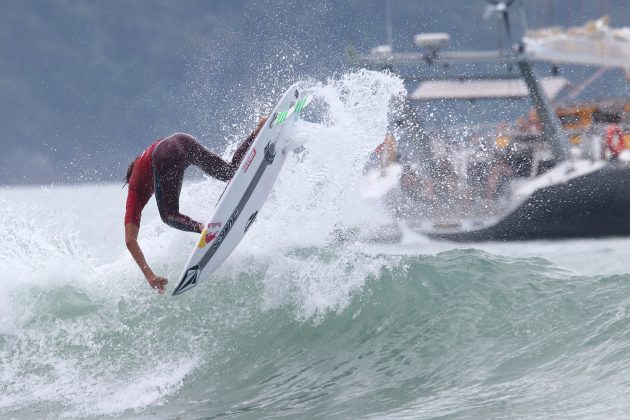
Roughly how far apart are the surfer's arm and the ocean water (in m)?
0.70

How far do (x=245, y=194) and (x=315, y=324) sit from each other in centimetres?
120

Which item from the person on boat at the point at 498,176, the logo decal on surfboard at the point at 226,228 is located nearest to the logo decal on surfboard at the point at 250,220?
the logo decal on surfboard at the point at 226,228

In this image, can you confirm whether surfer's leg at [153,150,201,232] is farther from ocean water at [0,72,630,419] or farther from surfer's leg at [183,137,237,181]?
ocean water at [0,72,630,419]

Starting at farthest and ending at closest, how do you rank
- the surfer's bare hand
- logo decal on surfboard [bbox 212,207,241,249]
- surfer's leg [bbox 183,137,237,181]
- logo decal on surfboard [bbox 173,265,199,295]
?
surfer's leg [bbox 183,137,237,181], logo decal on surfboard [bbox 212,207,241,249], logo decal on surfboard [bbox 173,265,199,295], the surfer's bare hand

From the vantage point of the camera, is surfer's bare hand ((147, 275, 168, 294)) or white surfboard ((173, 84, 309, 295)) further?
white surfboard ((173, 84, 309, 295))

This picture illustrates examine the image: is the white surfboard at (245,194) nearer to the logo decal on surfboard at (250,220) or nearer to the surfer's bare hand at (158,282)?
the logo decal on surfboard at (250,220)

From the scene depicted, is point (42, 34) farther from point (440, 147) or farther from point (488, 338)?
point (488, 338)

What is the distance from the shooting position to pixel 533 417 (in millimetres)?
4883

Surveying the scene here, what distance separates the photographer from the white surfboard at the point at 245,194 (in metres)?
6.50

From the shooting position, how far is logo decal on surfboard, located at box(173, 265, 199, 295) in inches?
253

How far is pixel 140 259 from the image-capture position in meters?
6.29

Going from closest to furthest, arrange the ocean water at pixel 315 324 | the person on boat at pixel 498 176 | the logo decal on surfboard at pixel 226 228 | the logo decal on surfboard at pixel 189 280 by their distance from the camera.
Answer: the ocean water at pixel 315 324, the logo decal on surfboard at pixel 189 280, the logo decal on surfboard at pixel 226 228, the person on boat at pixel 498 176

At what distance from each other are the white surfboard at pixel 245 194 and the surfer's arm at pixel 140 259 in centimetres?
24

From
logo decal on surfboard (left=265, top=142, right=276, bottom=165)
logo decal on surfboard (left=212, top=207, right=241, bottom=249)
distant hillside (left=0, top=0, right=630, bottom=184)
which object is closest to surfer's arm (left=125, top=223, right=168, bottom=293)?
logo decal on surfboard (left=212, top=207, right=241, bottom=249)
